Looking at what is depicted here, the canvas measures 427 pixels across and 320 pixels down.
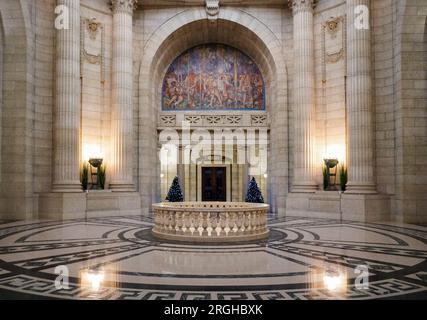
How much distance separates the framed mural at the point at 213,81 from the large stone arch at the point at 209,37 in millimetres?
663

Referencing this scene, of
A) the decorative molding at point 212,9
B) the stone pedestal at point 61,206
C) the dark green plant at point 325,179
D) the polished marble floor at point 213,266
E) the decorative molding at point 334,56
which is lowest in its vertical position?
the polished marble floor at point 213,266

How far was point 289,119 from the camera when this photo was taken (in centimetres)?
1689

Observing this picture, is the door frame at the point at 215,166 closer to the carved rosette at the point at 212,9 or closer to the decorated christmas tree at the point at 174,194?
the decorated christmas tree at the point at 174,194

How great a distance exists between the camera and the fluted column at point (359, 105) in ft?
44.2

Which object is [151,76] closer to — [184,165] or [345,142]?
[184,165]

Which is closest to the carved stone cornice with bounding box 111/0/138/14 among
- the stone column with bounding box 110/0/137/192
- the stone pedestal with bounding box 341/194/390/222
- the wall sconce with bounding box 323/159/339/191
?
the stone column with bounding box 110/0/137/192

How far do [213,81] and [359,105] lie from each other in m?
7.78

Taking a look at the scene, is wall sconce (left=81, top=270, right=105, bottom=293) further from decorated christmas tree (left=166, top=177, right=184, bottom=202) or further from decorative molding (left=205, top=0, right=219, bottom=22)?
decorative molding (left=205, top=0, right=219, bottom=22)

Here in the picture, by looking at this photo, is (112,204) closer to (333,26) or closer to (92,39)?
(92,39)

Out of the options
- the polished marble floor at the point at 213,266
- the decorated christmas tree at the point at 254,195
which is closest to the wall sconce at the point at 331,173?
the decorated christmas tree at the point at 254,195

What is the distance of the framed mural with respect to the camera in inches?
741

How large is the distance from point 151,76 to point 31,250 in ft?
38.1

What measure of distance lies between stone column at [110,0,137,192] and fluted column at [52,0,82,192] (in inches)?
73.1

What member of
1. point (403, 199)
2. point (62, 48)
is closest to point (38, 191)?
point (62, 48)
